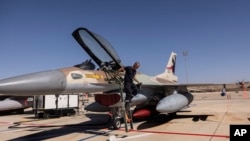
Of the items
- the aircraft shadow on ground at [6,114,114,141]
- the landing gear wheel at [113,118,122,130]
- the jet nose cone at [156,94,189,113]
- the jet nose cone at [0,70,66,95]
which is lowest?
the aircraft shadow on ground at [6,114,114,141]

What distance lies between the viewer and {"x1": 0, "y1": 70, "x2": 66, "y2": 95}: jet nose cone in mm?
5883

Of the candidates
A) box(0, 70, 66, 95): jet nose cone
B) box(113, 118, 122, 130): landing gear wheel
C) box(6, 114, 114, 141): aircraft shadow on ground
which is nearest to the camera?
box(0, 70, 66, 95): jet nose cone

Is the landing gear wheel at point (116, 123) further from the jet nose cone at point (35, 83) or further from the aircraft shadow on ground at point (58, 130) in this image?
the jet nose cone at point (35, 83)

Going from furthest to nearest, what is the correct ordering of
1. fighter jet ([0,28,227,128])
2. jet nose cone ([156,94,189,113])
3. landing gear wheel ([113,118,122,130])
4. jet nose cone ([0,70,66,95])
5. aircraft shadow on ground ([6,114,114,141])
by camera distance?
jet nose cone ([156,94,189,113])
landing gear wheel ([113,118,122,130])
aircraft shadow on ground ([6,114,114,141])
fighter jet ([0,28,227,128])
jet nose cone ([0,70,66,95])

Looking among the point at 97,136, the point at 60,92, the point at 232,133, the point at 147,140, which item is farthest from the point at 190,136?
the point at 60,92

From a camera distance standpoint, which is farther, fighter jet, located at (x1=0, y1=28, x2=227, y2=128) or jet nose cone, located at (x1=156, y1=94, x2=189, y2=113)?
jet nose cone, located at (x1=156, y1=94, x2=189, y2=113)

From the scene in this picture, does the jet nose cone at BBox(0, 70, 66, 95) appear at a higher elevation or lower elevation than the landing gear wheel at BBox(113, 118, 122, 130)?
higher

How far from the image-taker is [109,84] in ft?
29.5

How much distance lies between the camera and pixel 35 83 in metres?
6.36

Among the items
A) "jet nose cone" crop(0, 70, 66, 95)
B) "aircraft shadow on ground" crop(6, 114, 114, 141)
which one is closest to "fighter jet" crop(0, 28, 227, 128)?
"jet nose cone" crop(0, 70, 66, 95)

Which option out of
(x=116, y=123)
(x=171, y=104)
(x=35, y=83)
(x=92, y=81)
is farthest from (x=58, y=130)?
(x=171, y=104)

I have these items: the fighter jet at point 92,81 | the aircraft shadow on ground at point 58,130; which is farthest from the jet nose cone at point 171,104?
the aircraft shadow on ground at point 58,130

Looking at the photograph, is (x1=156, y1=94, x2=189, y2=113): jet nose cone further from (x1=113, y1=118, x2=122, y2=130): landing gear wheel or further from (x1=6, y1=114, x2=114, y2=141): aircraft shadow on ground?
(x1=6, y1=114, x2=114, y2=141): aircraft shadow on ground

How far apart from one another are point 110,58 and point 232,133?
4.68 m
